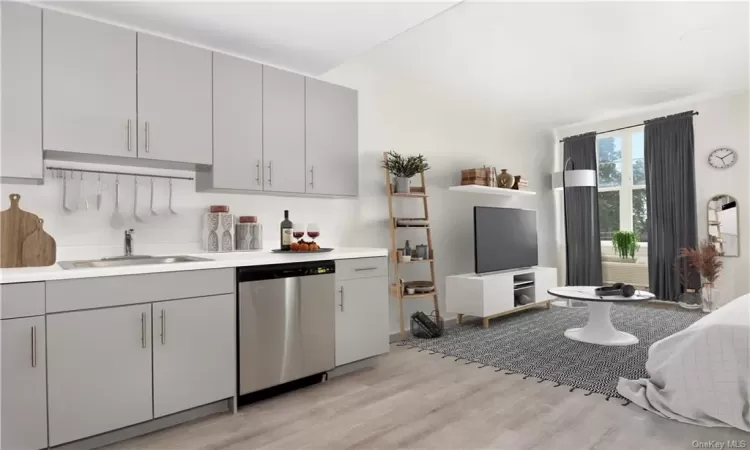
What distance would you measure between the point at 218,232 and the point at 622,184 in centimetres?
544

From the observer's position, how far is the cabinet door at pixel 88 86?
225cm

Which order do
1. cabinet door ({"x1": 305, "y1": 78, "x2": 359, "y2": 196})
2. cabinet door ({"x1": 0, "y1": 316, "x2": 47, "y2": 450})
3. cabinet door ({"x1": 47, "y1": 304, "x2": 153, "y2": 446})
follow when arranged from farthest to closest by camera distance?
cabinet door ({"x1": 305, "y1": 78, "x2": 359, "y2": 196}) → cabinet door ({"x1": 47, "y1": 304, "x2": 153, "y2": 446}) → cabinet door ({"x1": 0, "y1": 316, "x2": 47, "y2": 450})

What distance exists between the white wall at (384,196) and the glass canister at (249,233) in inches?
3.3

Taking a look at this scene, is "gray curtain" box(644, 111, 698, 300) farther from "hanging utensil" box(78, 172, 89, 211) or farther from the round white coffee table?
"hanging utensil" box(78, 172, 89, 211)

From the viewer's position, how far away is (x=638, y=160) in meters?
6.05

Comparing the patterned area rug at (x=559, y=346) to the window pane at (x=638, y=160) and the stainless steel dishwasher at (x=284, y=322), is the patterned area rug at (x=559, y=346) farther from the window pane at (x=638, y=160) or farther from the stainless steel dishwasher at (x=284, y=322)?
the window pane at (x=638, y=160)

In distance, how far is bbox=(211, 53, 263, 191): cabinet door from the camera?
285cm

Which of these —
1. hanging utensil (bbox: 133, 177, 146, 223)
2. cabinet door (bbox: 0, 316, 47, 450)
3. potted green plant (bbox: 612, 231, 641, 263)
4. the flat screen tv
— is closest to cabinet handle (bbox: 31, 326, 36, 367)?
cabinet door (bbox: 0, 316, 47, 450)

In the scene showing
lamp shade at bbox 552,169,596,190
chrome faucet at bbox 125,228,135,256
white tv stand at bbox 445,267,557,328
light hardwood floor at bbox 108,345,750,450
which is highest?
lamp shade at bbox 552,169,596,190

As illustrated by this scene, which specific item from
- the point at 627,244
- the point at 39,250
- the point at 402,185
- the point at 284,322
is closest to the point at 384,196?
the point at 402,185

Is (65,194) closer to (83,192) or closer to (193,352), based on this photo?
(83,192)

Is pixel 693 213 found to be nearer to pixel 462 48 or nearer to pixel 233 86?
pixel 462 48

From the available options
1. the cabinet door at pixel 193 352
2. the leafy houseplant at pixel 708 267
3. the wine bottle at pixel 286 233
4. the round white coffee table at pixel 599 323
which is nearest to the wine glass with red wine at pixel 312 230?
the wine bottle at pixel 286 233

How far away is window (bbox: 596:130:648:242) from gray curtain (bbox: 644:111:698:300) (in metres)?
0.29
